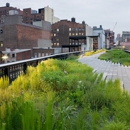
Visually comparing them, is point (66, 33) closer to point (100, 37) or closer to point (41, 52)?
point (100, 37)

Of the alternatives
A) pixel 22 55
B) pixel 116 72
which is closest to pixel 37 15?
pixel 22 55

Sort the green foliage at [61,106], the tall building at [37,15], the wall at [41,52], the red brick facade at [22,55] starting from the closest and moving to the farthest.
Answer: the green foliage at [61,106] < the red brick facade at [22,55] < the wall at [41,52] < the tall building at [37,15]

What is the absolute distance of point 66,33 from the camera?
245 ft

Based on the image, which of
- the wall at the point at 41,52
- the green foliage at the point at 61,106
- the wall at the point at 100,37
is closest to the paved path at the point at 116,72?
the green foliage at the point at 61,106

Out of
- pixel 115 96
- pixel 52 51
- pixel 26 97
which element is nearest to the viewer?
pixel 26 97

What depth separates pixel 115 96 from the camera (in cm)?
439

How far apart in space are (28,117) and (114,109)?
7.08 ft

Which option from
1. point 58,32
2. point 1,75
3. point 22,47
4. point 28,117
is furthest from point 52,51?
point 28,117

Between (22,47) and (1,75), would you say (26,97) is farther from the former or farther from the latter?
(22,47)

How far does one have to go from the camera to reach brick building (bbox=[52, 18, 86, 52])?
73.3 meters

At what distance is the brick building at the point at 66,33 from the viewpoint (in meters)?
73.3

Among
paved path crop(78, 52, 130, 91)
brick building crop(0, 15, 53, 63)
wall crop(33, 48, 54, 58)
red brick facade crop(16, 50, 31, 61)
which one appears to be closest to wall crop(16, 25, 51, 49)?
brick building crop(0, 15, 53, 63)

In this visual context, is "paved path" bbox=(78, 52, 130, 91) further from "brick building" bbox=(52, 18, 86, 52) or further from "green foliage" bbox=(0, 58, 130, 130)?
"brick building" bbox=(52, 18, 86, 52)

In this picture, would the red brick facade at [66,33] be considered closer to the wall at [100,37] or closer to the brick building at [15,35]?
the wall at [100,37]
